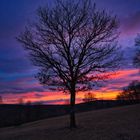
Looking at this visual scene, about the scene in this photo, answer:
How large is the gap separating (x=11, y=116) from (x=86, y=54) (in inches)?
1502

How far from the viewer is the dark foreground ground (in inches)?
2454

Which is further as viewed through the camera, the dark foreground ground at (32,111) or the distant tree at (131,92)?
the distant tree at (131,92)

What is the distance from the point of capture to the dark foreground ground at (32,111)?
2454 inches

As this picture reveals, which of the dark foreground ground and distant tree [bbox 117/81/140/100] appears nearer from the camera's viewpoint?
the dark foreground ground

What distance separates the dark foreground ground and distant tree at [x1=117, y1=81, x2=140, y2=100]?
3609 centimetres

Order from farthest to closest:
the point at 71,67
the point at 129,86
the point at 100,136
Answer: the point at 129,86 → the point at 71,67 → the point at 100,136

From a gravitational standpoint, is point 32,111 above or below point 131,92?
below

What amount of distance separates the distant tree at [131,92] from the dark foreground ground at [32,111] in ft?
118

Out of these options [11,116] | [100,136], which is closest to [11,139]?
[100,136]

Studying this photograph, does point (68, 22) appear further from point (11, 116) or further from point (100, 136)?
point (11, 116)

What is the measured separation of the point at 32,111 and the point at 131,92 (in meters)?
57.0

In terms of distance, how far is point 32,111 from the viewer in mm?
68812

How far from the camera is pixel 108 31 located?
29.5 meters

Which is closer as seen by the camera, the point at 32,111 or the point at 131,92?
the point at 32,111
